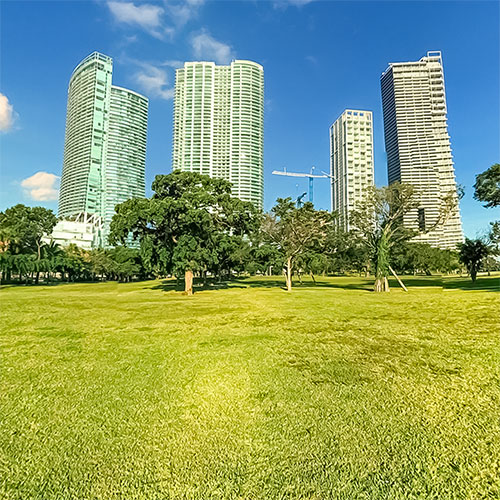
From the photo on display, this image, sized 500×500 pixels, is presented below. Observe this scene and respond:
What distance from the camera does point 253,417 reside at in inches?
161

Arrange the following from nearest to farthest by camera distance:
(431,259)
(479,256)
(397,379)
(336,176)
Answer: (397,379)
(479,256)
(431,259)
(336,176)

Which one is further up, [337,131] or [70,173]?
[337,131]

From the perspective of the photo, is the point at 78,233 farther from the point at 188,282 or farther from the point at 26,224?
the point at 188,282

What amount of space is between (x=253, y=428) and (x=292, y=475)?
0.83m

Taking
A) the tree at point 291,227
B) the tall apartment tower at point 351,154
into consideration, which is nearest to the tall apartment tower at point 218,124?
the tall apartment tower at point 351,154

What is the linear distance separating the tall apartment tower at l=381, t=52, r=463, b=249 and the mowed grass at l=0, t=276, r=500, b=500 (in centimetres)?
14621

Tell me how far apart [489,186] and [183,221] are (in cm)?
2371

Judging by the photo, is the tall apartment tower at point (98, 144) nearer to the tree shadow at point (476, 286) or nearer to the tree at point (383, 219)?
the tree at point (383, 219)

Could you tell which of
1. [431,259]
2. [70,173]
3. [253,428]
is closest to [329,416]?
[253,428]

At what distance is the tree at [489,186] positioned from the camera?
74.9 ft

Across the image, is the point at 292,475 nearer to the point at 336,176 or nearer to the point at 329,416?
the point at 329,416

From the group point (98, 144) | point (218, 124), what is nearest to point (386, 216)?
point (218, 124)

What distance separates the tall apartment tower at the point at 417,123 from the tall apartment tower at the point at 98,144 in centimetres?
13830

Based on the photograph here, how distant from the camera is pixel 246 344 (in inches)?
277
